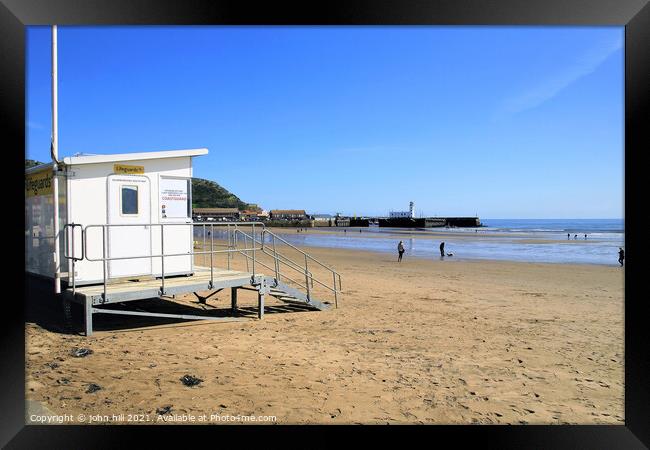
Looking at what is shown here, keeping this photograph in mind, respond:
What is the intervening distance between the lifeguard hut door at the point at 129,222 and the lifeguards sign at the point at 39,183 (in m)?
1.04

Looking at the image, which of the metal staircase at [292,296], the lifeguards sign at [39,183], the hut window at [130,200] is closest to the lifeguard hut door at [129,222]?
the hut window at [130,200]

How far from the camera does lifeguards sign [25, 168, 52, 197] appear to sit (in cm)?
750

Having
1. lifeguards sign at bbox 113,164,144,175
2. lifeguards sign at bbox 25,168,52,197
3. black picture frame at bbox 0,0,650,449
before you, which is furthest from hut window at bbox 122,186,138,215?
black picture frame at bbox 0,0,650,449

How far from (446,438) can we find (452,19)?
3391 millimetres

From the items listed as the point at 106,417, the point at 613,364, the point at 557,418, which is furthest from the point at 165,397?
the point at 613,364

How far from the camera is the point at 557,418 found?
4.41 metres

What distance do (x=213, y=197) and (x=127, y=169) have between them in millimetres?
113746

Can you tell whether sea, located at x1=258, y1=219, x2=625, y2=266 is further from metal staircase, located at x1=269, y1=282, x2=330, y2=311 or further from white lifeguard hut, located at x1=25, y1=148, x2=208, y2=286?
white lifeguard hut, located at x1=25, y1=148, x2=208, y2=286

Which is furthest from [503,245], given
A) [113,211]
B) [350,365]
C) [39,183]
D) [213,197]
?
[213,197]

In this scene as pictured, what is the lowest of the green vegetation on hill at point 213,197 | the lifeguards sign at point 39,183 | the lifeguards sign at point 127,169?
the lifeguards sign at point 39,183

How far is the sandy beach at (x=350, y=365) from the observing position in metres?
4.43

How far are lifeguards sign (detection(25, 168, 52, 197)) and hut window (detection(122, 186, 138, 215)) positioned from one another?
1.19 meters

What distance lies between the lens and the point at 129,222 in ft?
25.5

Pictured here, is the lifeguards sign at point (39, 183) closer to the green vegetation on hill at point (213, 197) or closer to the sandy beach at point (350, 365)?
the sandy beach at point (350, 365)
